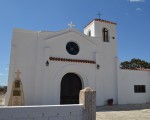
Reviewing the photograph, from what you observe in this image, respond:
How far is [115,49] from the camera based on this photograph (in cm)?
1911

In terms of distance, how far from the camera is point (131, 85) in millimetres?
19141

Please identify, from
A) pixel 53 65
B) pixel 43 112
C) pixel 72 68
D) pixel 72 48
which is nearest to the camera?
pixel 43 112

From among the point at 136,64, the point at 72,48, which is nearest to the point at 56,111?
the point at 72,48

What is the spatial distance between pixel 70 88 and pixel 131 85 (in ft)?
23.0

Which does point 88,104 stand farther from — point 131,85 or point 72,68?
point 131,85

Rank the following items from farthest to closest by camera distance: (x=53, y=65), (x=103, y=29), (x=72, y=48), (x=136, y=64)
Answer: (x=136, y=64) < (x=103, y=29) < (x=72, y=48) < (x=53, y=65)

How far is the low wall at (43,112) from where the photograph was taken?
5.93m

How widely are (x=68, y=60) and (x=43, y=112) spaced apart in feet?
32.0

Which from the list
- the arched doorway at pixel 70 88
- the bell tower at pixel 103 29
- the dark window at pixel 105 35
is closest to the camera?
the arched doorway at pixel 70 88

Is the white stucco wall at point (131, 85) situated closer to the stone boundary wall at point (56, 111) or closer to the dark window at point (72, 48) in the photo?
the dark window at point (72, 48)

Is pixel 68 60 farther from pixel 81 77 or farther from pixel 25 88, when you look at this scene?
pixel 25 88

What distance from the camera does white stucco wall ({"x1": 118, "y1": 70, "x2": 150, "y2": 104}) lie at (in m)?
18.5

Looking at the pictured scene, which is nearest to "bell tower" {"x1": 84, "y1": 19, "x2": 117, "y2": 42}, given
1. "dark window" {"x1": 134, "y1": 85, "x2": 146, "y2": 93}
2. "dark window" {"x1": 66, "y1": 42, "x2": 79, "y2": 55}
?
"dark window" {"x1": 66, "y1": 42, "x2": 79, "y2": 55}

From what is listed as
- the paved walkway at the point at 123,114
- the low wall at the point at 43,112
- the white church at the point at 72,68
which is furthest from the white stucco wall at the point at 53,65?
the low wall at the point at 43,112
